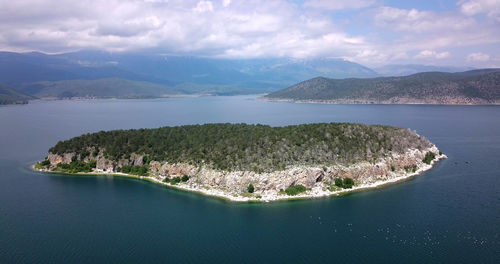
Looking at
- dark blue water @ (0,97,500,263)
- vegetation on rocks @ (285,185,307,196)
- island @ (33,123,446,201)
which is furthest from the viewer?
island @ (33,123,446,201)

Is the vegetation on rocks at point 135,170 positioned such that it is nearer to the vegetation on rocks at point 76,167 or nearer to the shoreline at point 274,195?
the shoreline at point 274,195

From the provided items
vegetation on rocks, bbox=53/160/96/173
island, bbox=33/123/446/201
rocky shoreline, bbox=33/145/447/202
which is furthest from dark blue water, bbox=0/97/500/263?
island, bbox=33/123/446/201

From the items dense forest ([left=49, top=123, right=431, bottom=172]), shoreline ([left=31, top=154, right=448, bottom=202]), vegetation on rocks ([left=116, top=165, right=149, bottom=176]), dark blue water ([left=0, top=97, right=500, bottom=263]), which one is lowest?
dark blue water ([left=0, top=97, right=500, bottom=263])

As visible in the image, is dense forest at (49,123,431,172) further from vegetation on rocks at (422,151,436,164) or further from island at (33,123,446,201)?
vegetation on rocks at (422,151,436,164)

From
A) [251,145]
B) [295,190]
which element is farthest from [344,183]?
[251,145]

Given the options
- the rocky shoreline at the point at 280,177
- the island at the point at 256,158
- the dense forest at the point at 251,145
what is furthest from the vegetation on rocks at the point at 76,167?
the dense forest at the point at 251,145

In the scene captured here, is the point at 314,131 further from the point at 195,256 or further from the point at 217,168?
the point at 195,256
